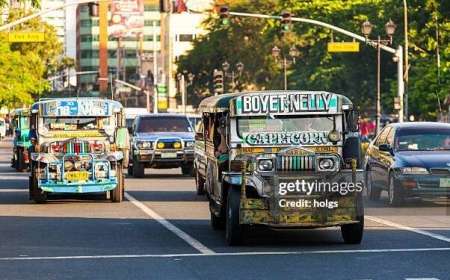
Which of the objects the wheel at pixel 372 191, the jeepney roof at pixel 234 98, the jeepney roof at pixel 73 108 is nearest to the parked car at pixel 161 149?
the jeepney roof at pixel 73 108

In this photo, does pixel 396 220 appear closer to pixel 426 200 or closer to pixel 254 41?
pixel 426 200

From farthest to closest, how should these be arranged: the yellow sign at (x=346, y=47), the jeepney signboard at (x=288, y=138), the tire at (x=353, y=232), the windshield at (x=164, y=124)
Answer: the yellow sign at (x=346, y=47) < the windshield at (x=164, y=124) < the jeepney signboard at (x=288, y=138) < the tire at (x=353, y=232)

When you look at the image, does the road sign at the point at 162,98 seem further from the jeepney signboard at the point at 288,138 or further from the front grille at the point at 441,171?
the jeepney signboard at the point at 288,138

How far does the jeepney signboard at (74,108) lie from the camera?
27.9 m

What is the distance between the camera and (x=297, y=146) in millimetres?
17734

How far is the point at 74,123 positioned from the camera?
2812cm

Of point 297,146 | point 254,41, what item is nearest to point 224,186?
point 297,146

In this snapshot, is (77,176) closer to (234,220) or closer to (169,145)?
(234,220)

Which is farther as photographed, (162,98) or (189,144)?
(162,98)

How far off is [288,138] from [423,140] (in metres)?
8.53

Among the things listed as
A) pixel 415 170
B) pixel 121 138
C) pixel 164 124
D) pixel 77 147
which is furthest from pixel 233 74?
pixel 415 170

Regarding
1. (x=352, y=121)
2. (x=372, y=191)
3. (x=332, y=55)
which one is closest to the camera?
(x=352, y=121)

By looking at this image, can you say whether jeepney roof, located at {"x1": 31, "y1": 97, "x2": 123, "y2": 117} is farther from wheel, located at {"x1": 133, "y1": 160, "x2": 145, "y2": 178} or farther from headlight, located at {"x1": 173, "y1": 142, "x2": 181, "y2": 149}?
wheel, located at {"x1": 133, "y1": 160, "x2": 145, "y2": 178}

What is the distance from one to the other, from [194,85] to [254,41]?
13317mm
